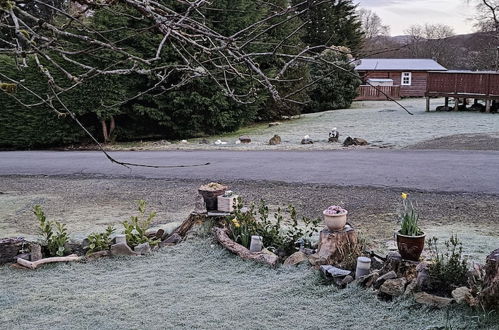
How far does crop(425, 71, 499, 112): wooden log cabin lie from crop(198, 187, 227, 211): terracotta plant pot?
17.0 meters

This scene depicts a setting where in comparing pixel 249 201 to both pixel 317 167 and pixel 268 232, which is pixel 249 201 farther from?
pixel 317 167

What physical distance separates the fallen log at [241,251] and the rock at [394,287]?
1.15m

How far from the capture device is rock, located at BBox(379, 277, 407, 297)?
3.76m

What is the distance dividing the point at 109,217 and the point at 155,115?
33.9 feet

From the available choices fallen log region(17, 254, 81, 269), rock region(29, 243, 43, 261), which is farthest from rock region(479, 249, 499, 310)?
rock region(29, 243, 43, 261)

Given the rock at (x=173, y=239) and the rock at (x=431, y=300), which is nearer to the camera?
the rock at (x=431, y=300)

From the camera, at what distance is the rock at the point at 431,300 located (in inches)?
138

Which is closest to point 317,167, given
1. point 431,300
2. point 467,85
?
point 431,300

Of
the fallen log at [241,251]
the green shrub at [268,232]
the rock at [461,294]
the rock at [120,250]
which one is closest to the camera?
the rock at [461,294]

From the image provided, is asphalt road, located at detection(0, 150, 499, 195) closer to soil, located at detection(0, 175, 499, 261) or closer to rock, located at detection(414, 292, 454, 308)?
soil, located at detection(0, 175, 499, 261)

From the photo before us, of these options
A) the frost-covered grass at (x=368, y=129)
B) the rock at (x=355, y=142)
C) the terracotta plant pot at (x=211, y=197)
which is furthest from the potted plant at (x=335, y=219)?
the rock at (x=355, y=142)

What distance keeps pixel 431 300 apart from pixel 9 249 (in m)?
4.04

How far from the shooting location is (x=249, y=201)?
7.60 meters

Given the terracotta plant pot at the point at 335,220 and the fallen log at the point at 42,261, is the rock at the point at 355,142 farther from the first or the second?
the fallen log at the point at 42,261
